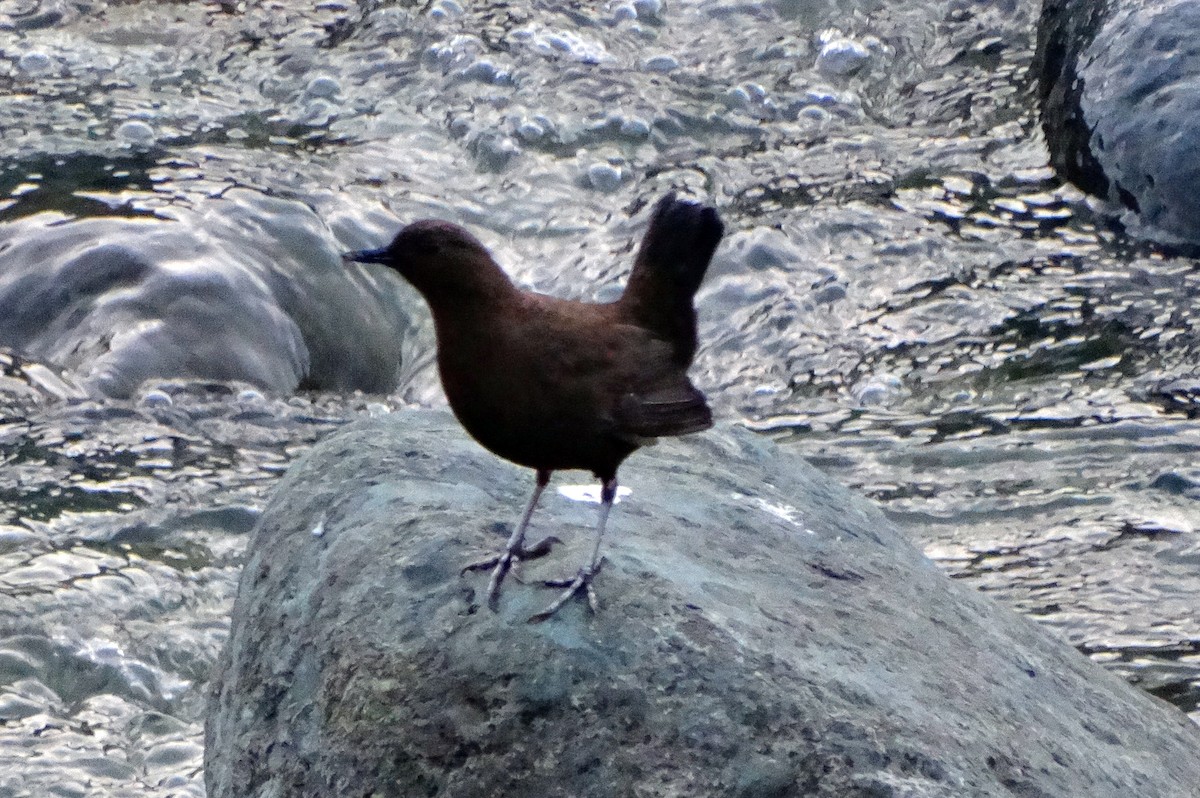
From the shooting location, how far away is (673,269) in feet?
10.7

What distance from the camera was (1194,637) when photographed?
16.0 ft

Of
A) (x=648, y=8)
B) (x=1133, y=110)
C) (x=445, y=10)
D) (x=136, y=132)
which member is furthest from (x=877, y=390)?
(x=445, y=10)

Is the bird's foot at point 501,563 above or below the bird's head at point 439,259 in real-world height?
below

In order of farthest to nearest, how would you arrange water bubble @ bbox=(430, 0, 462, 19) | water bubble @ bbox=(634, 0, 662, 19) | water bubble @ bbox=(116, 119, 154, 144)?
water bubble @ bbox=(634, 0, 662, 19), water bubble @ bbox=(430, 0, 462, 19), water bubble @ bbox=(116, 119, 154, 144)

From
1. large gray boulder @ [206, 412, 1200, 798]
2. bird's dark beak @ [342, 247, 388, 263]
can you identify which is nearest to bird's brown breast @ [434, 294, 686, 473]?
bird's dark beak @ [342, 247, 388, 263]

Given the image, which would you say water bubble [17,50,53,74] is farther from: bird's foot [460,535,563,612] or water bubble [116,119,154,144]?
bird's foot [460,535,563,612]

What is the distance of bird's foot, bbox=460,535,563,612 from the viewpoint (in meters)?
2.99

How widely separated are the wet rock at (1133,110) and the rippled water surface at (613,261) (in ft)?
0.67

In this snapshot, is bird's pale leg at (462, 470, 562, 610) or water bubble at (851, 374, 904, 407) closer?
bird's pale leg at (462, 470, 562, 610)

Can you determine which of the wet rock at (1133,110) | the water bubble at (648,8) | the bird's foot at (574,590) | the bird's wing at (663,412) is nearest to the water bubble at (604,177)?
the water bubble at (648,8)

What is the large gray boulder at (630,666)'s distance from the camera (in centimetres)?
271

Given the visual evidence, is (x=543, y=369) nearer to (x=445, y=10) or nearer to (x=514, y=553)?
(x=514, y=553)

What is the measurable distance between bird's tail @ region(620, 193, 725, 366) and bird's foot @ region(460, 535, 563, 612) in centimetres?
49

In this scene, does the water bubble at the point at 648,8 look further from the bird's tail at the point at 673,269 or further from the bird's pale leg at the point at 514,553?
the bird's pale leg at the point at 514,553
